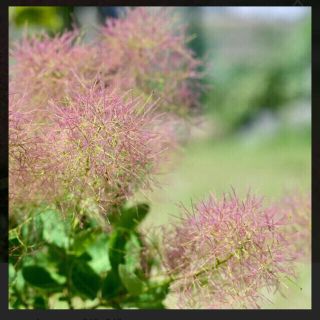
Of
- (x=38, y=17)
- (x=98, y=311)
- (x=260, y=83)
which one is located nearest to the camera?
(x=98, y=311)

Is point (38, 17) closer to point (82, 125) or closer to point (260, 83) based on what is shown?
point (82, 125)

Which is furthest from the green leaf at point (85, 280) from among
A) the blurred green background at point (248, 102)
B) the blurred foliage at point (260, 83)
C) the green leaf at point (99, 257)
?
the blurred foliage at point (260, 83)

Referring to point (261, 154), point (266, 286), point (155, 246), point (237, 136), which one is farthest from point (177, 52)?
point (237, 136)

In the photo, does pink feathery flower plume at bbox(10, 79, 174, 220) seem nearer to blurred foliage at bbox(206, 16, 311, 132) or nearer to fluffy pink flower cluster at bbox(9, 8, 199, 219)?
fluffy pink flower cluster at bbox(9, 8, 199, 219)

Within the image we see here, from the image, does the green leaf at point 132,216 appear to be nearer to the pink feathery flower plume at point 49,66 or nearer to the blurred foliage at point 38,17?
the pink feathery flower plume at point 49,66

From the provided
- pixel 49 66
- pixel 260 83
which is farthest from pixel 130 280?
pixel 260 83
